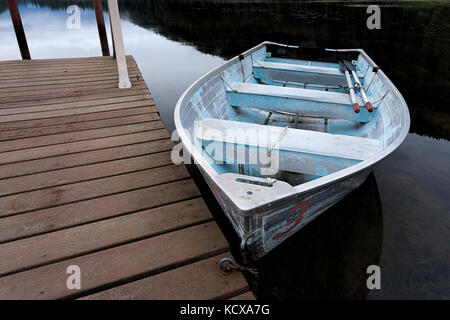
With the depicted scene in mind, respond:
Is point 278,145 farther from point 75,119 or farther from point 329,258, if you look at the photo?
point 75,119

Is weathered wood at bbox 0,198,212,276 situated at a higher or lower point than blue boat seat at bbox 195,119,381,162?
lower

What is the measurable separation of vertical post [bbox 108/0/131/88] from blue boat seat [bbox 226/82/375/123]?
1.83m

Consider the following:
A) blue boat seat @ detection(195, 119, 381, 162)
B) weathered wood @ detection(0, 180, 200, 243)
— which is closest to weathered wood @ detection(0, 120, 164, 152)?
blue boat seat @ detection(195, 119, 381, 162)

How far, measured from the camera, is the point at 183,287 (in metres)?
1.68

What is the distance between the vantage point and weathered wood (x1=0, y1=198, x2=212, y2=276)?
5.99 ft

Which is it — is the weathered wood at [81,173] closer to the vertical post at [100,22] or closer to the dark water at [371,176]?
the dark water at [371,176]

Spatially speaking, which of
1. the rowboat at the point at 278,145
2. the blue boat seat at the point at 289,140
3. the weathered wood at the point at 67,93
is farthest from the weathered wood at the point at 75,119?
the blue boat seat at the point at 289,140

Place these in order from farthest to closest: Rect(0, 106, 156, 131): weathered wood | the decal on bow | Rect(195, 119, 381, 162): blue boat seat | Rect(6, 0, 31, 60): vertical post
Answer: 1. Rect(6, 0, 31, 60): vertical post
2. Rect(0, 106, 156, 131): weathered wood
3. Rect(195, 119, 381, 162): blue boat seat
4. the decal on bow

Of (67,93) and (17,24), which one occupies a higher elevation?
(17,24)

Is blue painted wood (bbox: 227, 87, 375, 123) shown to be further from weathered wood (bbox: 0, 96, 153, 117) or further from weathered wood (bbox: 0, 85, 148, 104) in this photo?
weathered wood (bbox: 0, 85, 148, 104)

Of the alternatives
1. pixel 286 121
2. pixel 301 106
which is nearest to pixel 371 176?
pixel 286 121

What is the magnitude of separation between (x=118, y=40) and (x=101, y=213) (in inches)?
121
